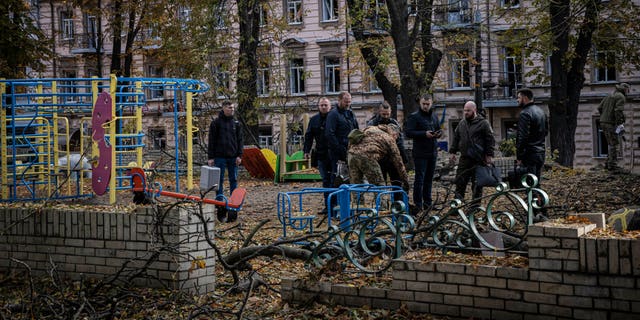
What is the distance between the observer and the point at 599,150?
40812mm

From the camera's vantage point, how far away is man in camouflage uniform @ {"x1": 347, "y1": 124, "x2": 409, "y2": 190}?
12281mm

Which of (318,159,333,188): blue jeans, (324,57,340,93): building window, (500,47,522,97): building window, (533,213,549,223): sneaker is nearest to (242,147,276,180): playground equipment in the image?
(318,159,333,188): blue jeans

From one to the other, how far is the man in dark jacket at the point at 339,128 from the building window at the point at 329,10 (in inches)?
1304

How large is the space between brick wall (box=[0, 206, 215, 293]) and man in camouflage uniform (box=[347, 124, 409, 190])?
14.9ft

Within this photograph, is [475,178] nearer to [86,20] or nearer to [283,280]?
[283,280]

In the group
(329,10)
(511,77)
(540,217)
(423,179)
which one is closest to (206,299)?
(540,217)

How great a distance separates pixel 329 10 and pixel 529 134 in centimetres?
3534

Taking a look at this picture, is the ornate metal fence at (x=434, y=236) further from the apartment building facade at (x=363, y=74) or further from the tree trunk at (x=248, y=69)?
the apartment building facade at (x=363, y=74)

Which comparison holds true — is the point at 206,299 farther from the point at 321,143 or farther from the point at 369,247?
the point at 321,143

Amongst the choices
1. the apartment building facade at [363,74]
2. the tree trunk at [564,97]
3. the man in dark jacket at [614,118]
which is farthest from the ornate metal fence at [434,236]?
the apartment building facade at [363,74]

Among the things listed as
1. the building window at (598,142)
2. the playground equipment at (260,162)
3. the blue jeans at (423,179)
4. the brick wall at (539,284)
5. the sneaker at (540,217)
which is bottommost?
the brick wall at (539,284)

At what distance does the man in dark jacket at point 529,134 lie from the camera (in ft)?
40.5

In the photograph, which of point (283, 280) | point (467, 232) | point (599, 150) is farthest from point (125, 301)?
point (599, 150)

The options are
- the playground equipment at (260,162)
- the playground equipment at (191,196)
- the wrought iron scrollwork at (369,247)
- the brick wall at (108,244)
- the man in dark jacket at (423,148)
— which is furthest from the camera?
the playground equipment at (260,162)
